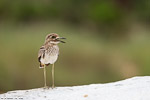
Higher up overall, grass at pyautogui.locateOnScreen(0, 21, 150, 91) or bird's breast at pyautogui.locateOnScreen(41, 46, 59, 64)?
grass at pyautogui.locateOnScreen(0, 21, 150, 91)

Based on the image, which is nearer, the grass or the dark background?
the grass

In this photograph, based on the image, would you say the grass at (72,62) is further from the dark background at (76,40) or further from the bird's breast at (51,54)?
the bird's breast at (51,54)

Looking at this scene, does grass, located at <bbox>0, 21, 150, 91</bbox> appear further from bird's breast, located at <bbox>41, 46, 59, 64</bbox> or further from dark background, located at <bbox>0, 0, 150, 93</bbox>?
bird's breast, located at <bbox>41, 46, 59, 64</bbox>

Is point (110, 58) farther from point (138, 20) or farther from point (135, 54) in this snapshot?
point (138, 20)

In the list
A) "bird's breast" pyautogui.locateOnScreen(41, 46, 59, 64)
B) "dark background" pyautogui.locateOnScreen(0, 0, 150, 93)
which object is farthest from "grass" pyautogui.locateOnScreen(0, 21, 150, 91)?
"bird's breast" pyautogui.locateOnScreen(41, 46, 59, 64)

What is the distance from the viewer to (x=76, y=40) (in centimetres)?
1752

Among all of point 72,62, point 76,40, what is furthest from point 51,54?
point 76,40

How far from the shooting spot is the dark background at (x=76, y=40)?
15781 millimetres

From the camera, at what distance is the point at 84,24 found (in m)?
22.3

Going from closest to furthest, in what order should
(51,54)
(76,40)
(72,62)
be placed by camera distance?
(51,54) < (72,62) < (76,40)

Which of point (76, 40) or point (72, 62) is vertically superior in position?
point (76, 40)

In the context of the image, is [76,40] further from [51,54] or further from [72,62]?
[51,54]

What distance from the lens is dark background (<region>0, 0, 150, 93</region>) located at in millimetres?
15781

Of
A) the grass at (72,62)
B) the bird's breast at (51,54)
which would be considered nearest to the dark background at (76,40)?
the grass at (72,62)
